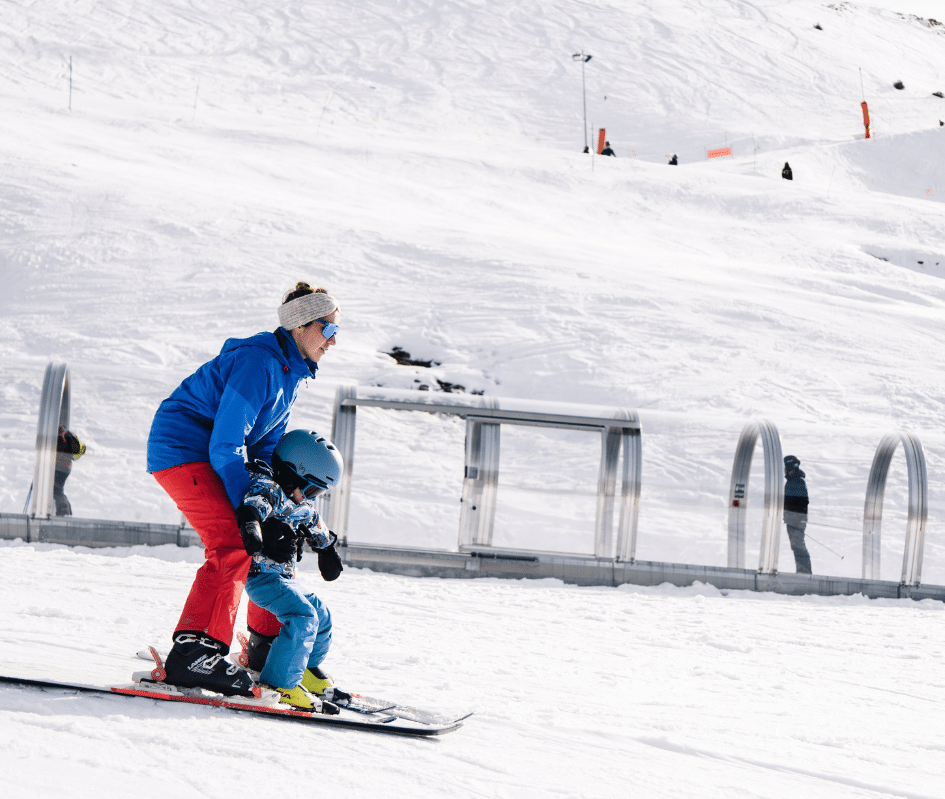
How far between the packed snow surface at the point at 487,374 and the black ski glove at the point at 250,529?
0.70 m

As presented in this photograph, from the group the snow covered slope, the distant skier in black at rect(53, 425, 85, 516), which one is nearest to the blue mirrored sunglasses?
the snow covered slope

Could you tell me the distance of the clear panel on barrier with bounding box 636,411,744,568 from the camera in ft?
30.8

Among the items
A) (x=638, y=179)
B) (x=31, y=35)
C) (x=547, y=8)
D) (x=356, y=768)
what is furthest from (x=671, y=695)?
(x=547, y=8)

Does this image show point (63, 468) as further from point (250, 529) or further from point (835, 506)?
point (835, 506)

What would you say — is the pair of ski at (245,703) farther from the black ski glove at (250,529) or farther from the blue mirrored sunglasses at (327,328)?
the blue mirrored sunglasses at (327,328)

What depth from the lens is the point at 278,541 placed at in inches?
159

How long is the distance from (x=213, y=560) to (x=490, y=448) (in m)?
5.17

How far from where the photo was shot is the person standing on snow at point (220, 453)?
4.17m

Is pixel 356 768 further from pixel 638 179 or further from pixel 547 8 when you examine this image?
pixel 547 8

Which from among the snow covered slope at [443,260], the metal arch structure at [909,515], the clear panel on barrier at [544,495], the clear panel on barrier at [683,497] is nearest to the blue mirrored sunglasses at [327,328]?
the snow covered slope at [443,260]

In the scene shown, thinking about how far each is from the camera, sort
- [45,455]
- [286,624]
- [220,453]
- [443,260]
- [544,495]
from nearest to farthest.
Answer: [220,453] → [286,624] → [45,455] → [544,495] → [443,260]

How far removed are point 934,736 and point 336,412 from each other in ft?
18.1

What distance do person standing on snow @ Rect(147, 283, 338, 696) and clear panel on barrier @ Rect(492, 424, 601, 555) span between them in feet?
16.3

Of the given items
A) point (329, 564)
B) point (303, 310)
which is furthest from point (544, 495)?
point (303, 310)
